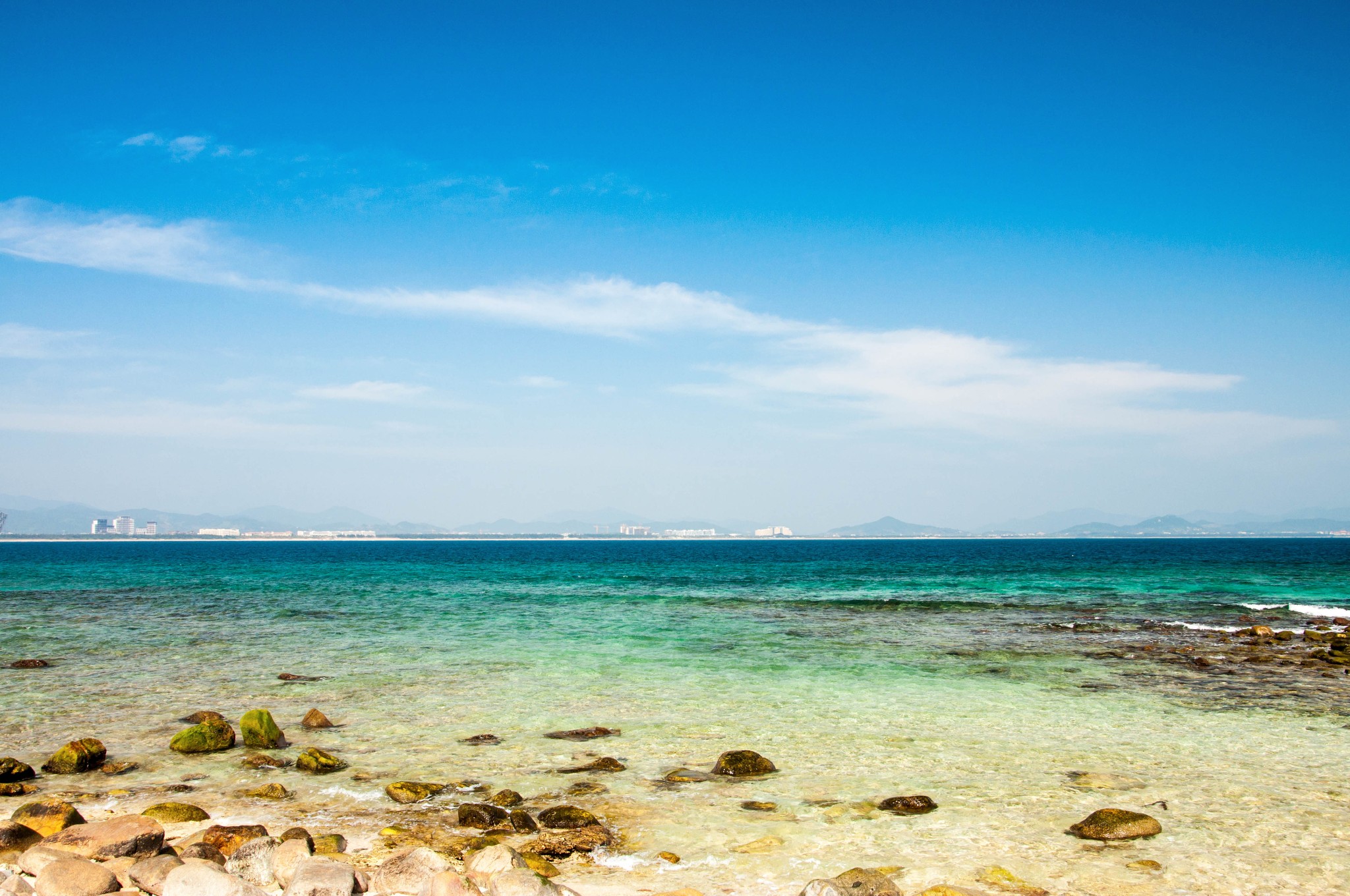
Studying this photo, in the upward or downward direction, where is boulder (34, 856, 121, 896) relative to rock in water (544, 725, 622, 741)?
upward

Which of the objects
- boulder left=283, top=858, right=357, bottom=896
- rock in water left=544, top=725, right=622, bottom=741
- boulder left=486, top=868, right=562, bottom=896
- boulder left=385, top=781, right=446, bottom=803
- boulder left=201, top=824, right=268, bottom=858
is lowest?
rock in water left=544, top=725, right=622, bottom=741

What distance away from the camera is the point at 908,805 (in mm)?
10500

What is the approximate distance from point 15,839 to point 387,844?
3.75m

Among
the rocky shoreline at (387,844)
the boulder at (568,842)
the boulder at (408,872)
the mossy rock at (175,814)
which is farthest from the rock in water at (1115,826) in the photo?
the mossy rock at (175,814)

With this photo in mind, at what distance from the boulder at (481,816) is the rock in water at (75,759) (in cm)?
615

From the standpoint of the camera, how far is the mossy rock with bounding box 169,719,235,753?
43.3 ft

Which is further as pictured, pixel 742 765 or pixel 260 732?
pixel 260 732

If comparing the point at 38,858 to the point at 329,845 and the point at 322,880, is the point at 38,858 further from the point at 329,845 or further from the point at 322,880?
the point at 322,880

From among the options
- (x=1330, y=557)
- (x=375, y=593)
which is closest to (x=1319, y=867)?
(x=375, y=593)

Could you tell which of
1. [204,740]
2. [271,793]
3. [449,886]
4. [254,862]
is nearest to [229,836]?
[254,862]

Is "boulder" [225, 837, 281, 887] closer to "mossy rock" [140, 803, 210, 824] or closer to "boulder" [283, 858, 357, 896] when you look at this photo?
"boulder" [283, 858, 357, 896]

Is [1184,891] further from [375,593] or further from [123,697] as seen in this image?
[375,593]

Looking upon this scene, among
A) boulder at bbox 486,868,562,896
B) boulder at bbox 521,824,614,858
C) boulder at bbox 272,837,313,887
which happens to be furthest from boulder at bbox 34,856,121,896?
boulder at bbox 521,824,614,858

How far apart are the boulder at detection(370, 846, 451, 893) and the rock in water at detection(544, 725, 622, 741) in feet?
19.2
